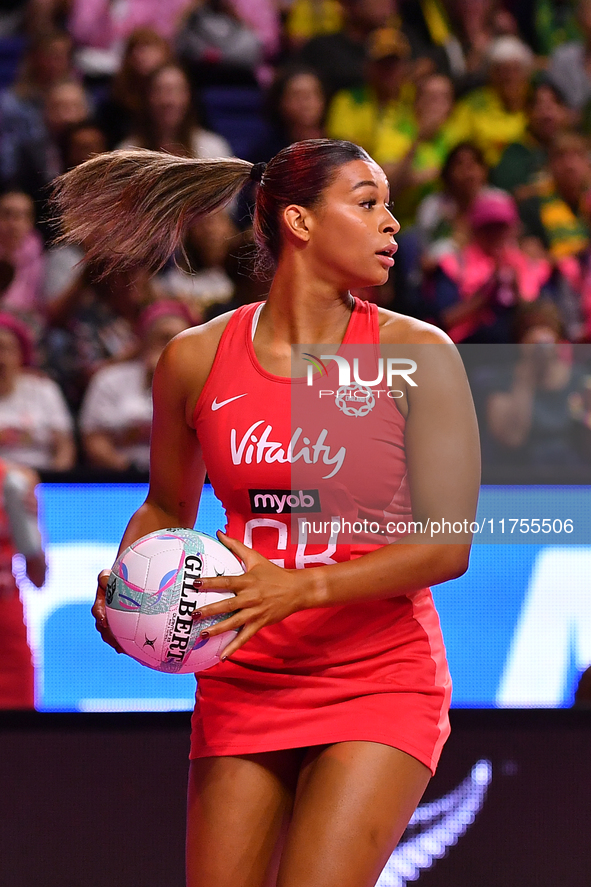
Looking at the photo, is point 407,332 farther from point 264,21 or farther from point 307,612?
point 264,21

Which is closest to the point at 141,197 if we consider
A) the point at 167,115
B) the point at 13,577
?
the point at 13,577

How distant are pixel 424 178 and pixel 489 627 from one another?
3245 mm

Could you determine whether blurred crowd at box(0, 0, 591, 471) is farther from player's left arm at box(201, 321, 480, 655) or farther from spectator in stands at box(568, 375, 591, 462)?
player's left arm at box(201, 321, 480, 655)

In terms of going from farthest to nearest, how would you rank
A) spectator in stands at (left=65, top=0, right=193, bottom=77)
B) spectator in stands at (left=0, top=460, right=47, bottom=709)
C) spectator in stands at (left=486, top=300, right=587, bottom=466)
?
spectator in stands at (left=65, top=0, right=193, bottom=77) → spectator in stands at (left=486, top=300, right=587, bottom=466) → spectator in stands at (left=0, top=460, right=47, bottom=709)

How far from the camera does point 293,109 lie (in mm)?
5926

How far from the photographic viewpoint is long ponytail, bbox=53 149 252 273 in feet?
8.51

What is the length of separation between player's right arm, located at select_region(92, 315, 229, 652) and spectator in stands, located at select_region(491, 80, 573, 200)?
400cm

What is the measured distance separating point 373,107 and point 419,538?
4.63 meters

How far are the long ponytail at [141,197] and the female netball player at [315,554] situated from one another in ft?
0.52

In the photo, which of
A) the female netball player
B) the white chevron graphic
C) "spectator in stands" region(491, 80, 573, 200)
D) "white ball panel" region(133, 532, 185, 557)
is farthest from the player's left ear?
"spectator in stands" region(491, 80, 573, 200)

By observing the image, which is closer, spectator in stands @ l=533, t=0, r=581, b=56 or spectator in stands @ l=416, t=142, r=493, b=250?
spectator in stands @ l=416, t=142, r=493, b=250

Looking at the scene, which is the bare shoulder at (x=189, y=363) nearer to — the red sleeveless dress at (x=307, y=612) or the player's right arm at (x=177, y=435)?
the player's right arm at (x=177, y=435)

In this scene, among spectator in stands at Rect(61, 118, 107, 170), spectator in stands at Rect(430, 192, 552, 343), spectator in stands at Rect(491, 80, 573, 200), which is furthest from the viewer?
spectator in stands at Rect(491, 80, 573, 200)

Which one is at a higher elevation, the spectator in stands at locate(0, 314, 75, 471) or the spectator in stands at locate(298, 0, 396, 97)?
the spectator in stands at locate(298, 0, 396, 97)
